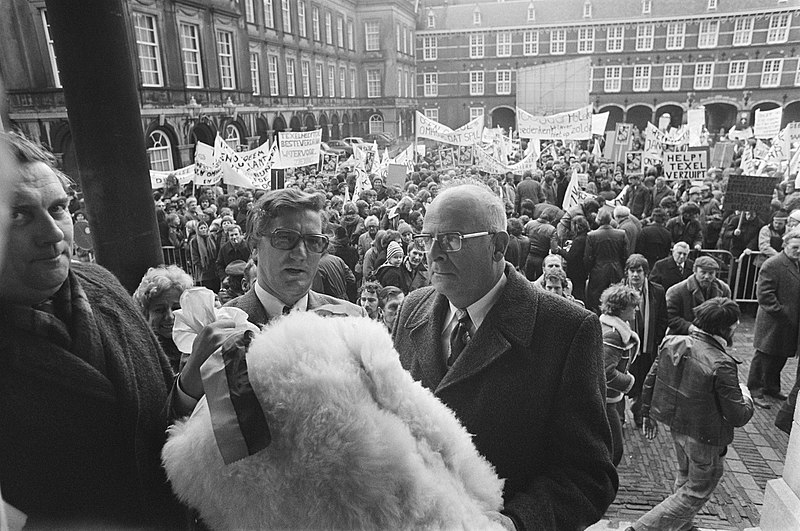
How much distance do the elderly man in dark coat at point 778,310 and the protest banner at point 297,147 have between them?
839 cm

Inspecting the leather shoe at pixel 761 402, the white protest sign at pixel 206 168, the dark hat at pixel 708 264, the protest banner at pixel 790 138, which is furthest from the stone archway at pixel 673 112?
the dark hat at pixel 708 264

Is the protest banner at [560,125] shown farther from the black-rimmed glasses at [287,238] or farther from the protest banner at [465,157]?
the black-rimmed glasses at [287,238]

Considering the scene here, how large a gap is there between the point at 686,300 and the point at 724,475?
154cm

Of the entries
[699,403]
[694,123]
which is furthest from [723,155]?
[699,403]

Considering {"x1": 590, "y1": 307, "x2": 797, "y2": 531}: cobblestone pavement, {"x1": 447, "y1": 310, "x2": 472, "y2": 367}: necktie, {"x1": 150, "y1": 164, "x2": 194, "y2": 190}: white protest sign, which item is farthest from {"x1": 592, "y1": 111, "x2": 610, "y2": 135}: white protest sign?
{"x1": 447, "y1": 310, "x2": 472, "y2": 367}: necktie

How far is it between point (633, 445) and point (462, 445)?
4.26 metres

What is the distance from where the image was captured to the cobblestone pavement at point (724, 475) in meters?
3.48

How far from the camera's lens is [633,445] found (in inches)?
172

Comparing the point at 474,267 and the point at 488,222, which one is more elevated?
the point at 488,222

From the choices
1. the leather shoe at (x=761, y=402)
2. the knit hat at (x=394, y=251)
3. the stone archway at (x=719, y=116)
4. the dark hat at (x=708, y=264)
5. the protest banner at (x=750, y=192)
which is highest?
the stone archway at (x=719, y=116)

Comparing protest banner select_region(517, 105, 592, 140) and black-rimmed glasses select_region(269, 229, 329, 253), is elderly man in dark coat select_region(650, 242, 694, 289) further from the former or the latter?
protest banner select_region(517, 105, 592, 140)

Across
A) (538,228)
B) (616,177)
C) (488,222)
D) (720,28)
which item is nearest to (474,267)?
(488,222)

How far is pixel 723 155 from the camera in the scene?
1617 centimetres

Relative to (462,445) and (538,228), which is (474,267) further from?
(538,228)
